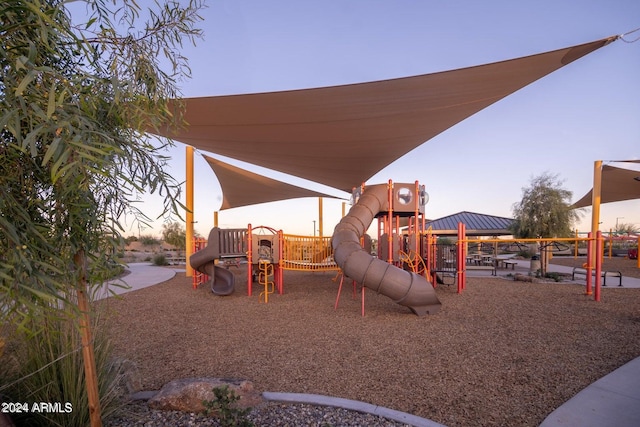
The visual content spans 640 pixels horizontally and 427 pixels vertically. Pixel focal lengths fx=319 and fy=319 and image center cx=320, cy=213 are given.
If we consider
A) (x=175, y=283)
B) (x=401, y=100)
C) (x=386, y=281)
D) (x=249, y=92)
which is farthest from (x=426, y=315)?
(x=175, y=283)

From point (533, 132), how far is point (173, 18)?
11.2 metres

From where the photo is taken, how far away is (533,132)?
995 cm

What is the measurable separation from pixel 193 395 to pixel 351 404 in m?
1.23

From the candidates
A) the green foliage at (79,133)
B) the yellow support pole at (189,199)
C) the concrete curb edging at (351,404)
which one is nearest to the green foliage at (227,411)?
the concrete curb edging at (351,404)

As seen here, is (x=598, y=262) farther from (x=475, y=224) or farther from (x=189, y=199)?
(x=475, y=224)

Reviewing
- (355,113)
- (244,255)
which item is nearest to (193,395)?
(355,113)

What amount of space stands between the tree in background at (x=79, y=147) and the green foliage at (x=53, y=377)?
1.18 ft

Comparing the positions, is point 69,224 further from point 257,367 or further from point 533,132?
point 533,132

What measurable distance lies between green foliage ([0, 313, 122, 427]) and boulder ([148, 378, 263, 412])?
0.97 ft

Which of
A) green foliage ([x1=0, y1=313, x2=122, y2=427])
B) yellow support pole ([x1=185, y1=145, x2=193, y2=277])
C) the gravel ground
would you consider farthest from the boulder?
yellow support pole ([x1=185, y1=145, x2=193, y2=277])

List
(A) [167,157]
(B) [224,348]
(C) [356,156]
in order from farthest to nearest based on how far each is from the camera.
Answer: (C) [356,156] < (B) [224,348] < (A) [167,157]

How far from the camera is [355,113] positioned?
6738 millimetres

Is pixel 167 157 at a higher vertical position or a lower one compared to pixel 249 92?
lower

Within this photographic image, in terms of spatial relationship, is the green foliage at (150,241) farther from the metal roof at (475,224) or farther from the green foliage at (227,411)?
the green foliage at (227,411)
